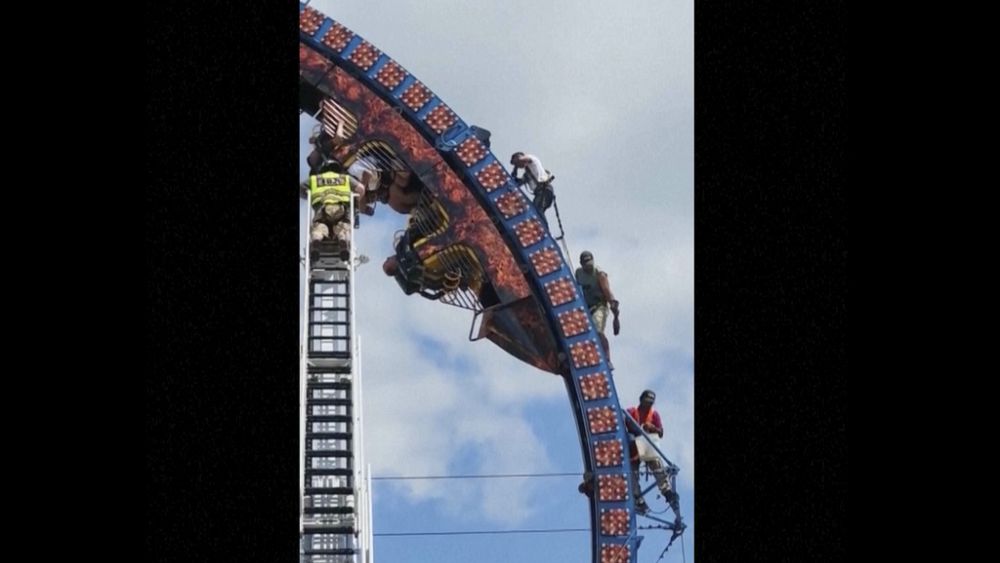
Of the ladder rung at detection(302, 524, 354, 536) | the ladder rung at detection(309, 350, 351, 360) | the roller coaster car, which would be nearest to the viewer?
the ladder rung at detection(302, 524, 354, 536)

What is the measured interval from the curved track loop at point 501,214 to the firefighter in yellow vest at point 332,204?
765 millimetres

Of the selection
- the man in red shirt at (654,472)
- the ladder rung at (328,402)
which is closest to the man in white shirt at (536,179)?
the man in red shirt at (654,472)

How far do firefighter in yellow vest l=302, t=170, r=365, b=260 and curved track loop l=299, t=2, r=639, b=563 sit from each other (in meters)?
0.77

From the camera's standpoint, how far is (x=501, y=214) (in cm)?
2269

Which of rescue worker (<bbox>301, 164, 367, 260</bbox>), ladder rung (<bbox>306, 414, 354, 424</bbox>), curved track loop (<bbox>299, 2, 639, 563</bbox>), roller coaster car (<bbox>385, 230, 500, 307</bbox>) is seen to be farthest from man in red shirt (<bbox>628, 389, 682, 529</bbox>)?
rescue worker (<bbox>301, 164, 367, 260</bbox>)

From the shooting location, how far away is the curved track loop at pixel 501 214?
22125 millimetres

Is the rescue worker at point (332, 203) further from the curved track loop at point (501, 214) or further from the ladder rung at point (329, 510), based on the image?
the ladder rung at point (329, 510)

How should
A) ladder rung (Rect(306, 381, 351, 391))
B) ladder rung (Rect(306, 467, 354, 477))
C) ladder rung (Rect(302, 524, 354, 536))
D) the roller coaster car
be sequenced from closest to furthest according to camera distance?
ladder rung (Rect(302, 524, 354, 536)) < ladder rung (Rect(306, 467, 354, 477)) < ladder rung (Rect(306, 381, 351, 391)) < the roller coaster car

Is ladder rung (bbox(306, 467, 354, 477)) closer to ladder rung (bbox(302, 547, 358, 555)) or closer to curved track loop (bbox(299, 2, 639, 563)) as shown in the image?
ladder rung (bbox(302, 547, 358, 555))

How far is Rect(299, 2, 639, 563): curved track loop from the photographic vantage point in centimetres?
2212
